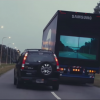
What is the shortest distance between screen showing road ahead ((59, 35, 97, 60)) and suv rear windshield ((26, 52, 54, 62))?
3.66m

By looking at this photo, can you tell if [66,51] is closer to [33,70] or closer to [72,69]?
[72,69]

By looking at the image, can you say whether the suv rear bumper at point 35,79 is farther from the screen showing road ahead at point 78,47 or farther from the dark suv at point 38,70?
the screen showing road ahead at point 78,47

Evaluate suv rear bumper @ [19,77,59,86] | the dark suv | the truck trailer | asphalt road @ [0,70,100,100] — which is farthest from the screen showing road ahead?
suv rear bumper @ [19,77,59,86]

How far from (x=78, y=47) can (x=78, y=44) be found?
19 cm

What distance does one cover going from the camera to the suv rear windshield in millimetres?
15453

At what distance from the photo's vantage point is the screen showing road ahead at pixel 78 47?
19.3 m

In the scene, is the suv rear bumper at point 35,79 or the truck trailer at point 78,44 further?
the truck trailer at point 78,44

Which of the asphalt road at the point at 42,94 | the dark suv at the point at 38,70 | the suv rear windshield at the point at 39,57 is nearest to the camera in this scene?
the asphalt road at the point at 42,94

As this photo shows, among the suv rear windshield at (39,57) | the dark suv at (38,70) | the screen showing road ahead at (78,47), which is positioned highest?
the screen showing road ahead at (78,47)

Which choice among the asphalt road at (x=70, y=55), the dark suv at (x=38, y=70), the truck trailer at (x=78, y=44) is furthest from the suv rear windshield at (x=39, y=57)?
the asphalt road at (x=70, y=55)

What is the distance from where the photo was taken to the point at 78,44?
1944 cm

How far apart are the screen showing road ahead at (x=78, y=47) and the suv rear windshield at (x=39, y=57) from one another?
12.0ft

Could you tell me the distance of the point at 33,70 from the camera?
50.1 ft

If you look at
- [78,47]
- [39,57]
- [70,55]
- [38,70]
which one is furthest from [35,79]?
[78,47]
